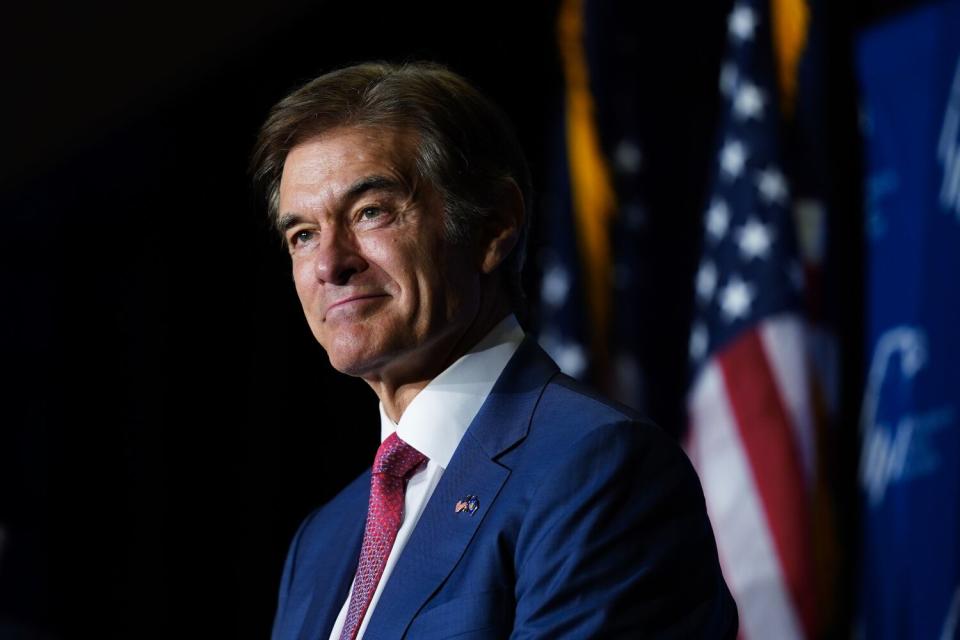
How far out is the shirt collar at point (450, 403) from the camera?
156 centimetres

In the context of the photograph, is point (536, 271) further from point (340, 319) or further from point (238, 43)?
point (340, 319)

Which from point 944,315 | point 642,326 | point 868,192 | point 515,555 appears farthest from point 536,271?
point 515,555

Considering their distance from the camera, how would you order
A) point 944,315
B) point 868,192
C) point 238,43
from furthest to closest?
point 238,43 < point 868,192 < point 944,315

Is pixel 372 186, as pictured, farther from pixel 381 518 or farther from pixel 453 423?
pixel 381 518

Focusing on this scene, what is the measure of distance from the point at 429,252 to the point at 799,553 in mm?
1671

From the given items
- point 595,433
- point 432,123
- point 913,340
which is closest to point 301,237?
point 432,123

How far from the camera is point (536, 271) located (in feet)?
13.4

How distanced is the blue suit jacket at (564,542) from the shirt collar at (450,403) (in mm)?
67

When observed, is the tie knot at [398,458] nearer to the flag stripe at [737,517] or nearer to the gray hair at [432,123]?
the gray hair at [432,123]

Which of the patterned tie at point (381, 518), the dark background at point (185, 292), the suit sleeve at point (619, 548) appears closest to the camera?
the suit sleeve at point (619, 548)

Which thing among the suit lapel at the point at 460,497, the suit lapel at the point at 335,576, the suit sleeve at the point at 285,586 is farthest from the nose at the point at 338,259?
the suit sleeve at the point at 285,586

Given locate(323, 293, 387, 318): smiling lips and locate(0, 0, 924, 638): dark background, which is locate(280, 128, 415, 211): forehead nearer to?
locate(323, 293, 387, 318): smiling lips

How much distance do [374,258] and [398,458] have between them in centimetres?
26

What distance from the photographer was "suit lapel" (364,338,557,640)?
1.36 meters
